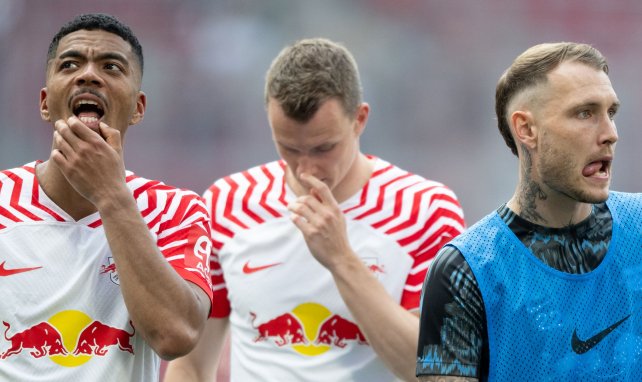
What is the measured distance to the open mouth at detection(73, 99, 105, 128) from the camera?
2.99 meters

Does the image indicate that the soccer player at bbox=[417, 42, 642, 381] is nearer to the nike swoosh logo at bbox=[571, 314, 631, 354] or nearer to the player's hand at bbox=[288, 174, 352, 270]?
the nike swoosh logo at bbox=[571, 314, 631, 354]

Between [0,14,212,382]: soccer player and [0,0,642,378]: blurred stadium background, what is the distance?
676cm

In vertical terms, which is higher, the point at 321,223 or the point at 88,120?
the point at 88,120

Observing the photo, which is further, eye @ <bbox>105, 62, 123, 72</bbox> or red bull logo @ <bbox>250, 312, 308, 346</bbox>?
red bull logo @ <bbox>250, 312, 308, 346</bbox>

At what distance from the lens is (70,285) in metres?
2.94

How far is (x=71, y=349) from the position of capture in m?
2.89

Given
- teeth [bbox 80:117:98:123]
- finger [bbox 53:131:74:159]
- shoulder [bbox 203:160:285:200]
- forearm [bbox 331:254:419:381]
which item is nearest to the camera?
finger [bbox 53:131:74:159]

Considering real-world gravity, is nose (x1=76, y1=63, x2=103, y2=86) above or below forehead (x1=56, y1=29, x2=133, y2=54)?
below

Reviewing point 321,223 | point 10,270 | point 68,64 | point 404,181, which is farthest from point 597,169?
point 10,270

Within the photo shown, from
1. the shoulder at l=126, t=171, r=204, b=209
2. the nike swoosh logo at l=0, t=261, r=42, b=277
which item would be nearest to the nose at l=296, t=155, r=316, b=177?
the shoulder at l=126, t=171, r=204, b=209

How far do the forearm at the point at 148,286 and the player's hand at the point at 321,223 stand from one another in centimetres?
84

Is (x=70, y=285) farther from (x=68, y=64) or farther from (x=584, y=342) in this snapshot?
(x=584, y=342)

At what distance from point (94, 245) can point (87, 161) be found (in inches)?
11.4

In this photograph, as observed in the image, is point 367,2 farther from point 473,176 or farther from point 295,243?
point 295,243
